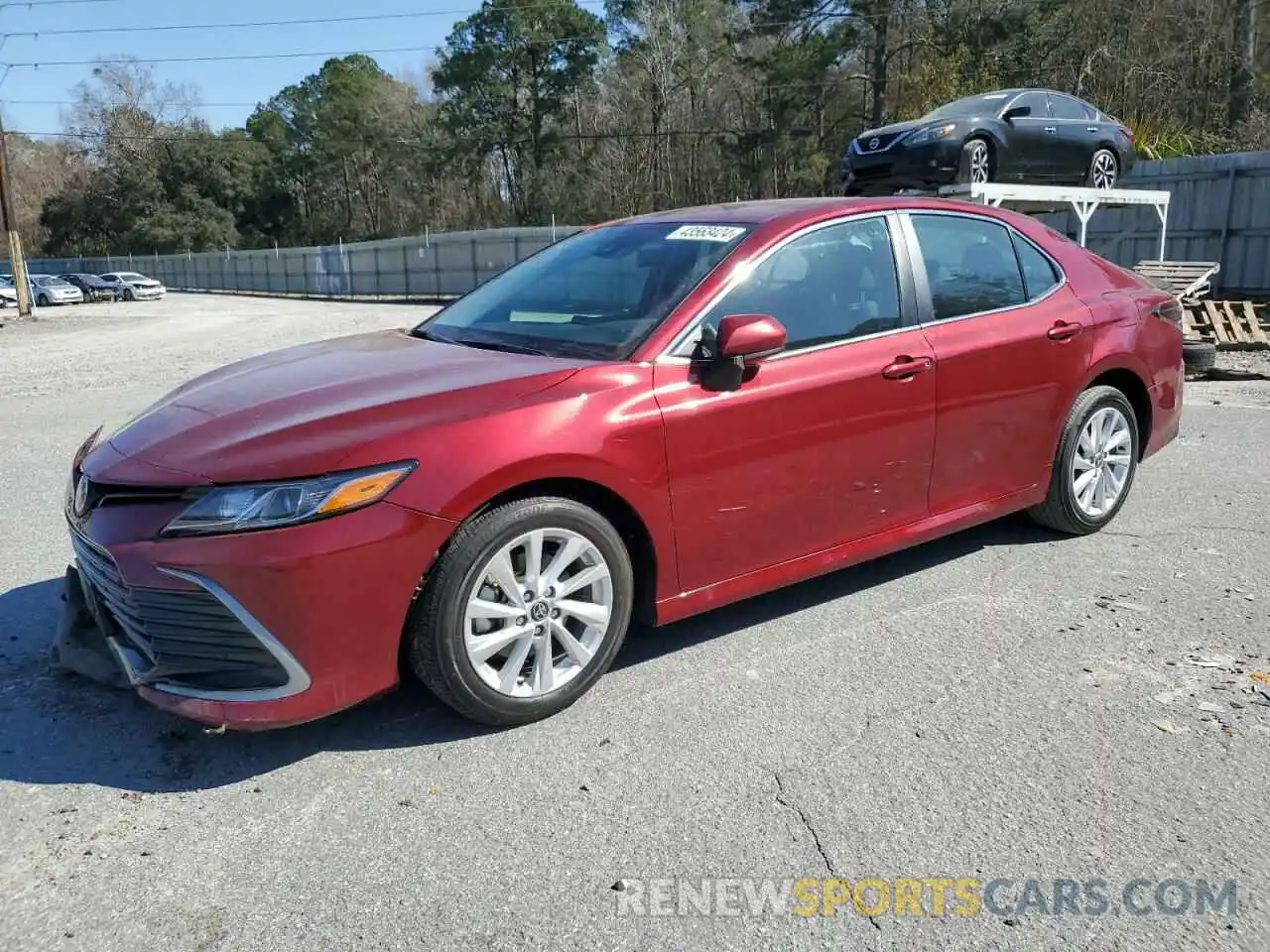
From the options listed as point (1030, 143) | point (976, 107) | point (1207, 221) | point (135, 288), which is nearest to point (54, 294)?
point (135, 288)

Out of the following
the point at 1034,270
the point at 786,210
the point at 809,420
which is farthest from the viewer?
the point at 1034,270

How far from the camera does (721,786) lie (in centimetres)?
284

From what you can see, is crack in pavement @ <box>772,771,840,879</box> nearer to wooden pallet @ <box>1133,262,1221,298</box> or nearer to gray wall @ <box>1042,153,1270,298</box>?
wooden pallet @ <box>1133,262,1221,298</box>

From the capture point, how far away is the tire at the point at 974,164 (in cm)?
1138

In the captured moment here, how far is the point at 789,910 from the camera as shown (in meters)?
2.33

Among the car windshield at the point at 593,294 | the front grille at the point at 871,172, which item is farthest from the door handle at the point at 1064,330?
the front grille at the point at 871,172

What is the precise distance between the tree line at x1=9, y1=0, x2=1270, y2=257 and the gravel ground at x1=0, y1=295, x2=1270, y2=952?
21151 mm

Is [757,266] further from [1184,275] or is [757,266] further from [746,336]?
[1184,275]

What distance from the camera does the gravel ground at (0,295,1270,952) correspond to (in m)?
2.31

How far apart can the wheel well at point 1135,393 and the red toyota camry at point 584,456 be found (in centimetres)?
13

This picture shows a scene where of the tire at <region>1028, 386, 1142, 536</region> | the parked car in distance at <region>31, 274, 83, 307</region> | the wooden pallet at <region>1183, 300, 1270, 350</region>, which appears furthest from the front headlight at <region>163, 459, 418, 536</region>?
the parked car in distance at <region>31, 274, 83, 307</region>

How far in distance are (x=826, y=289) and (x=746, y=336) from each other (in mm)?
717

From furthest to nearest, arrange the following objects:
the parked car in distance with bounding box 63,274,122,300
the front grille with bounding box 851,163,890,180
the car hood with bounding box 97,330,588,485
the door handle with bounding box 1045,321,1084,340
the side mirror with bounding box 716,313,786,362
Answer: the parked car in distance with bounding box 63,274,122,300, the front grille with bounding box 851,163,890,180, the door handle with bounding box 1045,321,1084,340, the side mirror with bounding box 716,313,786,362, the car hood with bounding box 97,330,588,485

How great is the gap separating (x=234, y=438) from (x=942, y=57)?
1456 inches
